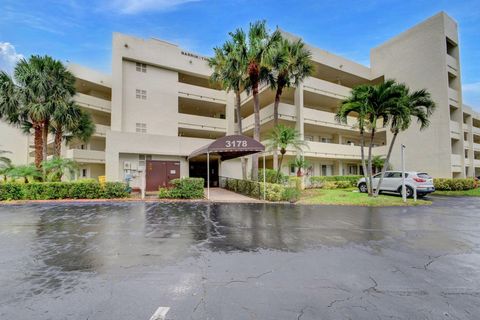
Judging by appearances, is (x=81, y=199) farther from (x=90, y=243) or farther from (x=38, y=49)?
(x=38, y=49)

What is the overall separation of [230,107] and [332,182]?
13215 mm

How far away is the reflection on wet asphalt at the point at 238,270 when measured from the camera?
9.77 feet

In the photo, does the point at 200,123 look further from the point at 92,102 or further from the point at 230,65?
the point at 92,102

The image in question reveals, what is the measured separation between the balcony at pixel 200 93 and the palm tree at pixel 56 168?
A: 1175cm

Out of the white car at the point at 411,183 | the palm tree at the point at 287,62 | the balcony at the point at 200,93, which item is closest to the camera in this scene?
the white car at the point at 411,183

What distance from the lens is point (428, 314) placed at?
2.87 metres

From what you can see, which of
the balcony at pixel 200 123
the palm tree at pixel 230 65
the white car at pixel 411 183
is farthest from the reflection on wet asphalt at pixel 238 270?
the balcony at pixel 200 123

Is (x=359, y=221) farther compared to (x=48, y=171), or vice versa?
(x=48, y=171)

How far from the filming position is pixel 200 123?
77.6 ft

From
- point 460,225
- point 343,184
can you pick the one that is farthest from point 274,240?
point 343,184

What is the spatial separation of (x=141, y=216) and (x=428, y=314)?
29.7 feet

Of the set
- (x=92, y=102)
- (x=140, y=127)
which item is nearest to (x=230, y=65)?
(x=140, y=127)

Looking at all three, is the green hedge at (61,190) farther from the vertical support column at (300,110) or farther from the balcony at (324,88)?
the balcony at (324,88)

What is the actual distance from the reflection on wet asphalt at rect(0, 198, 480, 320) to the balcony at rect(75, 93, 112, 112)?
17.7 m
